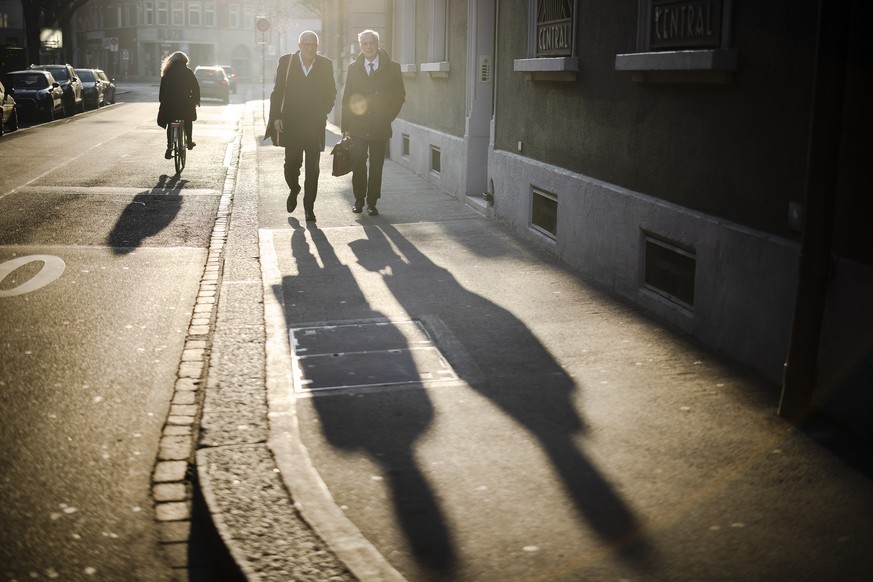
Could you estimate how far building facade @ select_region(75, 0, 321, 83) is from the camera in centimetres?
9419

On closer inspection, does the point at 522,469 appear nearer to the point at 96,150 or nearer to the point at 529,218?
the point at 529,218

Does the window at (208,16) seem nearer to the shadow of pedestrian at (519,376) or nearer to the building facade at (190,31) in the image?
the building facade at (190,31)

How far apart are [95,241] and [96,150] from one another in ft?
39.9

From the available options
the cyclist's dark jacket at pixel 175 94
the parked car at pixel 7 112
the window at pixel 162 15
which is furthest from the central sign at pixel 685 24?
the window at pixel 162 15

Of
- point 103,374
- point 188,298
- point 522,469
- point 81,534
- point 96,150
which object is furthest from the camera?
point 96,150

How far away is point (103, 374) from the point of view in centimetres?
584

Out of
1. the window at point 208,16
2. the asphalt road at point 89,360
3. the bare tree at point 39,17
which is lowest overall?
the asphalt road at point 89,360

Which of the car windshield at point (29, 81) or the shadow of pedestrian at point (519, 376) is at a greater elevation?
the car windshield at point (29, 81)

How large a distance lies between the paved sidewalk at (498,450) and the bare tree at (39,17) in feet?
150

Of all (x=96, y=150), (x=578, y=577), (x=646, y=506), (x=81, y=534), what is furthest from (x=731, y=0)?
(x=96, y=150)

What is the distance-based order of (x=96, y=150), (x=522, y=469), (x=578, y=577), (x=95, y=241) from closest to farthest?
(x=578, y=577), (x=522, y=469), (x=95, y=241), (x=96, y=150)

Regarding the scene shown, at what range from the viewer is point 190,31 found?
94562mm

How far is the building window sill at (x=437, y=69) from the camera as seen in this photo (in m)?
14.8

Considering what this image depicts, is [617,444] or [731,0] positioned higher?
[731,0]
